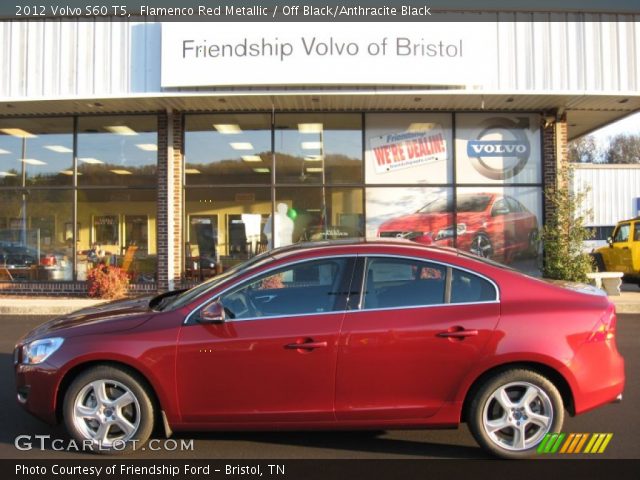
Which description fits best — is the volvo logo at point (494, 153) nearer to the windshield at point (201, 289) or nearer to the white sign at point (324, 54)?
the white sign at point (324, 54)

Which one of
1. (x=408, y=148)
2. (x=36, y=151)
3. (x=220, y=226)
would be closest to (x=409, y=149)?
(x=408, y=148)

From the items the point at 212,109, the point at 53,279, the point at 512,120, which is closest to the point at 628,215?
the point at 512,120

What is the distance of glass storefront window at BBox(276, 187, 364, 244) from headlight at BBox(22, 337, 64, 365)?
31.3ft

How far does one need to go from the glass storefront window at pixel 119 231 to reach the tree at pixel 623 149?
8215 centimetres

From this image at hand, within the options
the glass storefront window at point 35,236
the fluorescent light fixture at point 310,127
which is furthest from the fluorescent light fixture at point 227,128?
the glass storefront window at point 35,236

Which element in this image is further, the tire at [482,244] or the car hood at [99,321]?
the tire at [482,244]

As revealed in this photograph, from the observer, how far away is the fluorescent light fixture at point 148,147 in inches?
546

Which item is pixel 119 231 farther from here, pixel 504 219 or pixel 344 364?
pixel 344 364

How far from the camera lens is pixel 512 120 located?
45.1ft

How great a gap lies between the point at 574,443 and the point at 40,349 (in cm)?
405

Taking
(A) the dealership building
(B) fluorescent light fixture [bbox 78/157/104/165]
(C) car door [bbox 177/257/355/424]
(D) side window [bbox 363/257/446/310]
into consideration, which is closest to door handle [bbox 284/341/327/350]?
(C) car door [bbox 177/257/355/424]

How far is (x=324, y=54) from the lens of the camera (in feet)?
38.5

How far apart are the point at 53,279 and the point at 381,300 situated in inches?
475

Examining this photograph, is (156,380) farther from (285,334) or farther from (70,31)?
(70,31)
